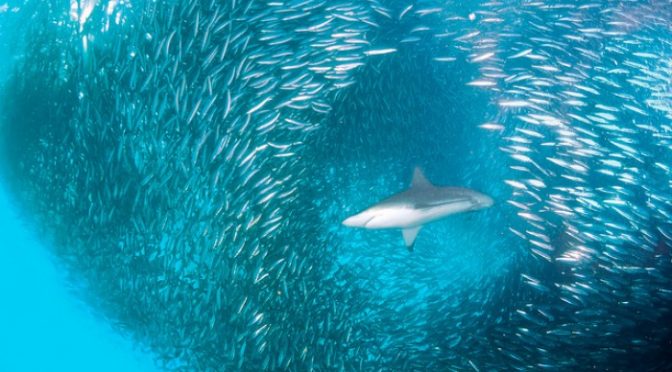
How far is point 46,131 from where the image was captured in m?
9.57

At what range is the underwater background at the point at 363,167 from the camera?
6.43 meters

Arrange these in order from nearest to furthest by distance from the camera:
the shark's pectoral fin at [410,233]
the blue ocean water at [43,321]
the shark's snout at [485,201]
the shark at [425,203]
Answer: the shark at [425,203]
the shark's snout at [485,201]
the shark's pectoral fin at [410,233]
the blue ocean water at [43,321]

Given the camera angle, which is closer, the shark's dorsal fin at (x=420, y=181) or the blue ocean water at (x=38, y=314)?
the shark's dorsal fin at (x=420, y=181)

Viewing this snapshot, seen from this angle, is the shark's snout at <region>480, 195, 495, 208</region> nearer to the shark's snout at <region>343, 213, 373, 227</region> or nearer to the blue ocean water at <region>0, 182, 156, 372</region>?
the shark's snout at <region>343, 213, 373, 227</region>

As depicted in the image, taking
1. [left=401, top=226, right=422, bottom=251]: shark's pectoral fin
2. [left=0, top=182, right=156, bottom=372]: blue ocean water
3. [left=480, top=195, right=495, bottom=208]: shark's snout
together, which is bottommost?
[left=0, top=182, right=156, bottom=372]: blue ocean water

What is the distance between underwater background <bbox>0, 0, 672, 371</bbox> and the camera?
643 cm

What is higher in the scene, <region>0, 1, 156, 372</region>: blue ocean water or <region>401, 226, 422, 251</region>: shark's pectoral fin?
<region>401, 226, 422, 251</region>: shark's pectoral fin

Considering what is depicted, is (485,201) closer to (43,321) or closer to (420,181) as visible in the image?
(420,181)

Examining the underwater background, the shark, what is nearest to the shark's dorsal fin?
the shark

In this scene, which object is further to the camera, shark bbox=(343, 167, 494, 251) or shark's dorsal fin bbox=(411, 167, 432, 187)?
shark's dorsal fin bbox=(411, 167, 432, 187)

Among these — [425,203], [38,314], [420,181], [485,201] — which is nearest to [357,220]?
[425,203]

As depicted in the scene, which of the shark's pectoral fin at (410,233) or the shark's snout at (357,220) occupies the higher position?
the shark's snout at (357,220)

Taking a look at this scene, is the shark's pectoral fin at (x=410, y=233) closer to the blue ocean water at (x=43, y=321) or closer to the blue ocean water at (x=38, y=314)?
the blue ocean water at (x=38, y=314)

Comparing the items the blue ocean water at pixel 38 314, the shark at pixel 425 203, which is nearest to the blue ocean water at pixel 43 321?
the blue ocean water at pixel 38 314
